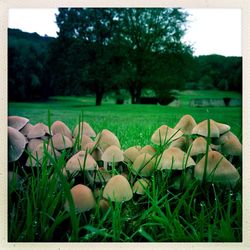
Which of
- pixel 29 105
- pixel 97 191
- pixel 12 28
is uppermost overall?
pixel 12 28

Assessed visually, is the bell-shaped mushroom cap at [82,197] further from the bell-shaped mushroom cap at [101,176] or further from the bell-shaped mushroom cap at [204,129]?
the bell-shaped mushroom cap at [204,129]

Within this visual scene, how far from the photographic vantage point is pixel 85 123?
1.81 meters

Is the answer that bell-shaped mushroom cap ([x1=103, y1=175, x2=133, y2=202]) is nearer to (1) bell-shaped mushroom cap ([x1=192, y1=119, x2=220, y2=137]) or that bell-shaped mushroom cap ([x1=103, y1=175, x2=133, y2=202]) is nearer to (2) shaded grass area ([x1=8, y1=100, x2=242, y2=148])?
(2) shaded grass area ([x1=8, y1=100, x2=242, y2=148])

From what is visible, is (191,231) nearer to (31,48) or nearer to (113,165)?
(113,165)

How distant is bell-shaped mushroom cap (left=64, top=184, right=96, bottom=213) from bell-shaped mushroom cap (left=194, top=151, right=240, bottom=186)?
48 cm

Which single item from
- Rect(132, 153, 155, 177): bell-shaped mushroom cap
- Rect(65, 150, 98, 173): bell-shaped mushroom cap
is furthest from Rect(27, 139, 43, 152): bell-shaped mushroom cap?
Rect(132, 153, 155, 177): bell-shaped mushroom cap

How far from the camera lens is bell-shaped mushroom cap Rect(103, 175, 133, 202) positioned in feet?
4.96

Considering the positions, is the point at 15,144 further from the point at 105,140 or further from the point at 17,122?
the point at 105,140

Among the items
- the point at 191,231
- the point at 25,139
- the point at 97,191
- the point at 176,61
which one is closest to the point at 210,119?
the point at 176,61

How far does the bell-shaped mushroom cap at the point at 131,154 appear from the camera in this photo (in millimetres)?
1667

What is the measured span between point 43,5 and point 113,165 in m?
0.85

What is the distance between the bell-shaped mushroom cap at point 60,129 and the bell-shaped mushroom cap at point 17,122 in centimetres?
13

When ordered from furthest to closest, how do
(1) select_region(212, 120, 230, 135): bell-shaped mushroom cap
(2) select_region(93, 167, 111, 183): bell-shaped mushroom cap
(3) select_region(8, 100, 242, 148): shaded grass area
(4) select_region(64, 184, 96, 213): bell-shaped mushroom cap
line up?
(3) select_region(8, 100, 242, 148): shaded grass area, (1) select_region(212, 120, 230, 135): bell-shaped mushroom cap, (2) select_region(93, 167, 111, 183): bell-shaped mushroom cap, (4) select_region(64, 184, 96, 213): bell-shaped mushroom cap

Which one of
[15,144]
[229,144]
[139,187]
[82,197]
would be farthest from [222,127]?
[15,144]
